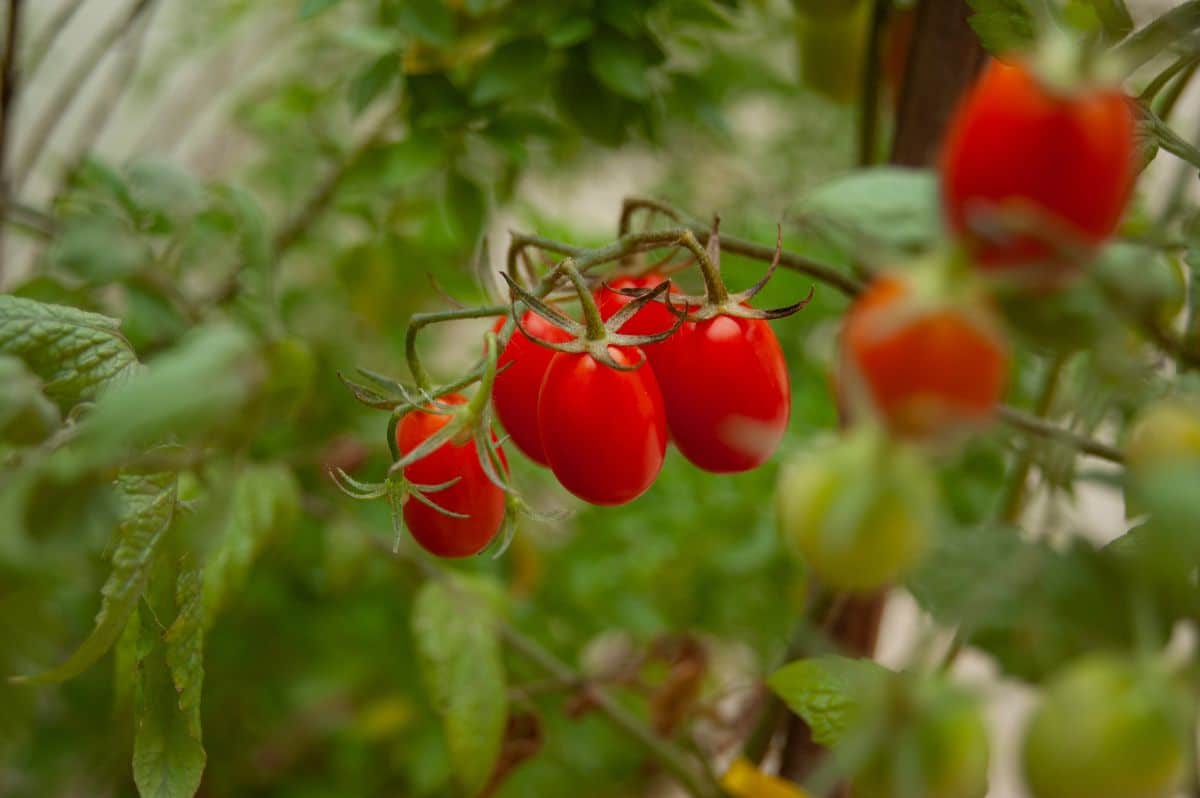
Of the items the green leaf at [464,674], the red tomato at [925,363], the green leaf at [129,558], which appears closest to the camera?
the red tomato at [925,363]

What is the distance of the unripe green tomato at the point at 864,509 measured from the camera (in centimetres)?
14

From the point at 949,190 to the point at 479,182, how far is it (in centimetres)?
44

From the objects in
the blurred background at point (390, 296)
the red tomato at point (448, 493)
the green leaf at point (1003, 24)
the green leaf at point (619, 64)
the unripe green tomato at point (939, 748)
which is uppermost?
the green leaf at point (1003, 24)

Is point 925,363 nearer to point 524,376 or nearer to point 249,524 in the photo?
point 524,376

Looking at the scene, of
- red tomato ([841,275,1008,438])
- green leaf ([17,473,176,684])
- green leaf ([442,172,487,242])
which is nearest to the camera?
red tomato ([841,275,1008,438])

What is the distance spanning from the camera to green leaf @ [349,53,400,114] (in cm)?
53

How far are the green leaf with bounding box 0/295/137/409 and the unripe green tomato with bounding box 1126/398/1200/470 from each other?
23 centimetres

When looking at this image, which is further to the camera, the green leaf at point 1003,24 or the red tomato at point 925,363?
the green leaf at point 1003,24

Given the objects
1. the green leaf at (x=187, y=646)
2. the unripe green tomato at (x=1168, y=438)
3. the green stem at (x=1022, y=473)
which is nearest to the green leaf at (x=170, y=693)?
the green leaf at (x=187, y=646)

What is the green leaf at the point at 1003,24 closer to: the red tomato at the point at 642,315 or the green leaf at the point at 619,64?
the red tomato at the point at 642,315

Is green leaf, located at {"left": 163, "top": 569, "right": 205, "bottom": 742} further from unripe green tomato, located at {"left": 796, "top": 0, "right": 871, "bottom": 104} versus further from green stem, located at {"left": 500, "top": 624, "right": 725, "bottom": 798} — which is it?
unripe green tomato, located at {"left": 796, "top": 0, "right": 871, "bottom": 104}

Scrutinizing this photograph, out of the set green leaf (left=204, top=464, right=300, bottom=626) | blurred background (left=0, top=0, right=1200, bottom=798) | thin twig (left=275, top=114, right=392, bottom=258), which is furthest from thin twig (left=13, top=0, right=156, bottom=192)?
green leaf (left=204, top=464, right=300, bottom=626)

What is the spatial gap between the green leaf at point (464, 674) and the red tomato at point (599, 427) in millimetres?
169

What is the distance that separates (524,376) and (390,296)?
0.42 meters
